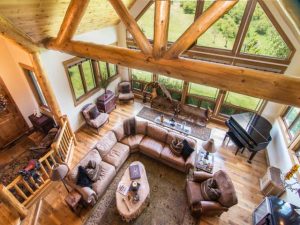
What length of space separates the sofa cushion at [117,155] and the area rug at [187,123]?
2124 millimetres

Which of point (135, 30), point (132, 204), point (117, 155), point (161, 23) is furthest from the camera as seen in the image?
point (117, 155)

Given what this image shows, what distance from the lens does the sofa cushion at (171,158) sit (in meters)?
4.57

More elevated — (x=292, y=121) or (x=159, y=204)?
(x=292, y=121)

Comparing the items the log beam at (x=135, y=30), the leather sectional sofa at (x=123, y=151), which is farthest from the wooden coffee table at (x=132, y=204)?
the log beam at (x=135, y=30)

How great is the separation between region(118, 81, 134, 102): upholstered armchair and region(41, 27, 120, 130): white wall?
1.08m

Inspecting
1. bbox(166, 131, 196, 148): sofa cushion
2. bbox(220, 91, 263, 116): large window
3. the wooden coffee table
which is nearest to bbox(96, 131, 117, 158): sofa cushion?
the wooden coffee table

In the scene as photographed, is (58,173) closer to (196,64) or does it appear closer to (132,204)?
(132,204)

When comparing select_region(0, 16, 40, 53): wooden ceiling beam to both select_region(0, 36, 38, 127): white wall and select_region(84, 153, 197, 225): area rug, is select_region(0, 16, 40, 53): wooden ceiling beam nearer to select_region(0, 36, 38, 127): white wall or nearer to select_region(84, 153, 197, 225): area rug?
select_region(0, 36, 38, 127): white wall

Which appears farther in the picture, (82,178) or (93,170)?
(93,170)

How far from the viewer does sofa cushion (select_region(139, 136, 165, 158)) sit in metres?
4.89

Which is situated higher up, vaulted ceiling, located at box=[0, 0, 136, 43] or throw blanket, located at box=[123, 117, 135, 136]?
vaulted ceiling, located at box=[0, 0, 136, 43]

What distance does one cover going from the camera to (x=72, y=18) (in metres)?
3.46

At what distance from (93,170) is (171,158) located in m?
2.12

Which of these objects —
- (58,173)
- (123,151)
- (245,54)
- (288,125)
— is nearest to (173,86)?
(245,54)
